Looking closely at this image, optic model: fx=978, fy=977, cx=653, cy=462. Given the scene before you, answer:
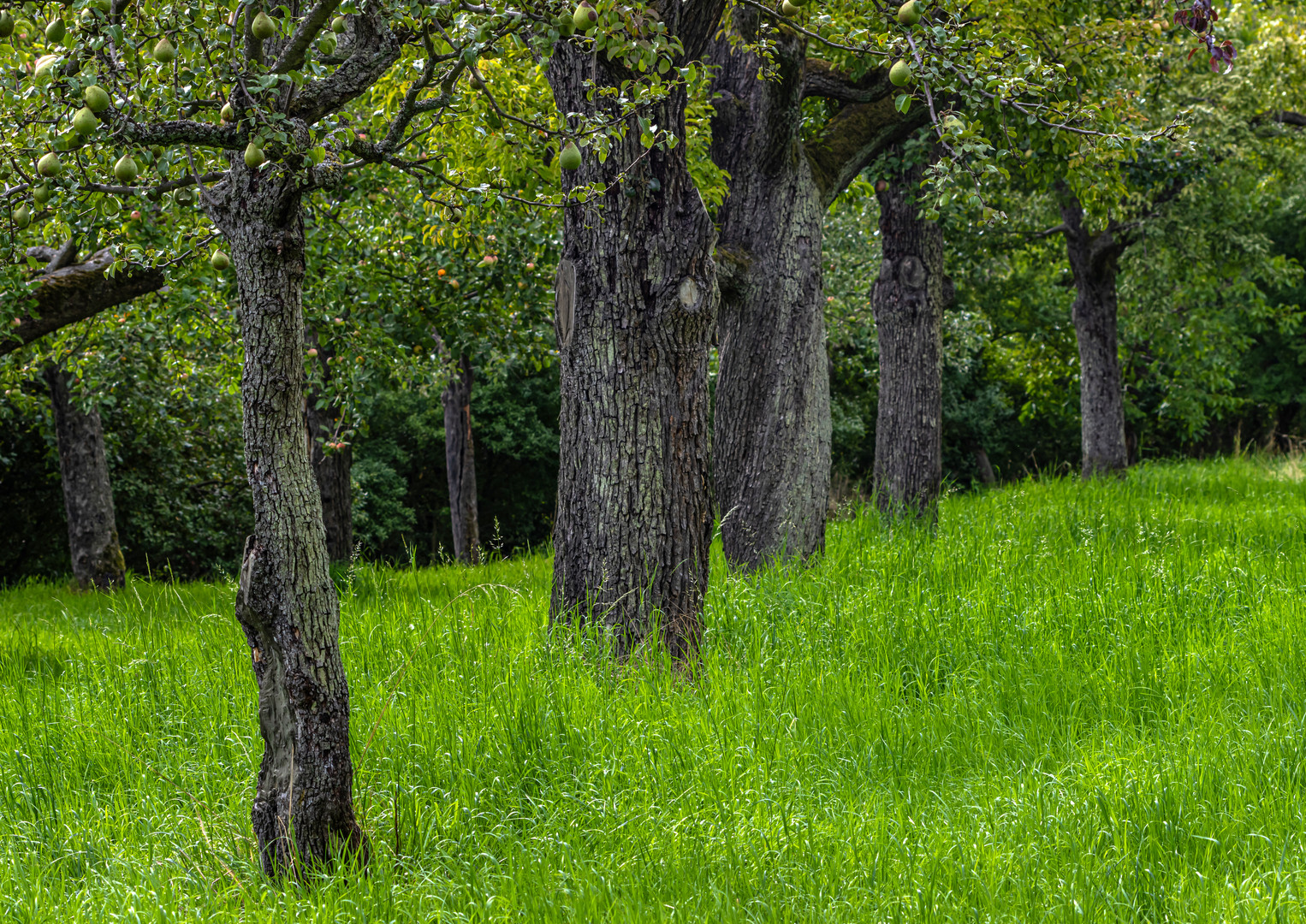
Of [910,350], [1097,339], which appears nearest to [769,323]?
[910,350]

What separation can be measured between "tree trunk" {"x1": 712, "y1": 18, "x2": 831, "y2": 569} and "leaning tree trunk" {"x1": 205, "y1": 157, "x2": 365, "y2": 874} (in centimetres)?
417

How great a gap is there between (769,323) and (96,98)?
5261 millimetres

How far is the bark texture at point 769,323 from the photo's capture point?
712 cm

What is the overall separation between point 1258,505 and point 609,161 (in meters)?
7.63

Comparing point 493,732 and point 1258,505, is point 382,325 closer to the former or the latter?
point 493,732

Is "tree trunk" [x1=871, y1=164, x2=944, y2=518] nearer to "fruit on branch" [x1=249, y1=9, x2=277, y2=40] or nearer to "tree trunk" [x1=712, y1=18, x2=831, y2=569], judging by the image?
"tree trunk" [x1=712, y1=18, x2=831, y2=569]

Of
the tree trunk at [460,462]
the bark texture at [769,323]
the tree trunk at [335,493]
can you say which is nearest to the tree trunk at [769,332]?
the bark texture at [769,323]

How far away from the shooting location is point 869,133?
8180 mm

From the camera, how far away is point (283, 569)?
3.10 m

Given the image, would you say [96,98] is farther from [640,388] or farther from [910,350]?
[910,350]

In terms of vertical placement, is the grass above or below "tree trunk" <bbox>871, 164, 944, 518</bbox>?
below

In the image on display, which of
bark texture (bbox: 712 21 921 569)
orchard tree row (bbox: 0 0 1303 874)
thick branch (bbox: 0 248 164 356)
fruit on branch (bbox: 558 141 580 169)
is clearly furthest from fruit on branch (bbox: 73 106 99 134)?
bark texture (bbox: 712 21 921 569)

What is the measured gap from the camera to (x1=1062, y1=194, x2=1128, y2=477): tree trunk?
1389 centimetres

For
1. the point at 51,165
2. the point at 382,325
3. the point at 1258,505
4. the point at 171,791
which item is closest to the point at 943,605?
the point at 171,791
